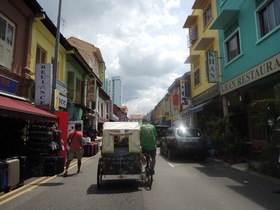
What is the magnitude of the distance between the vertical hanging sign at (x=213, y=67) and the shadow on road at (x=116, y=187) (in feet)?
32.2

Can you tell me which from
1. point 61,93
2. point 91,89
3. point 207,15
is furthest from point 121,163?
point 91,89

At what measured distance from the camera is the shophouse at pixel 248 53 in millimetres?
9242

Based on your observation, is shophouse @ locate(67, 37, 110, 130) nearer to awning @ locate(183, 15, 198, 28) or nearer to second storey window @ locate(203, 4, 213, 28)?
awning @ locate(183, 15, 198, 28)

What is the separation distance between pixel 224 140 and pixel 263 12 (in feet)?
20.2

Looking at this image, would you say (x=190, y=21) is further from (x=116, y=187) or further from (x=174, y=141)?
(x=116, y=187)

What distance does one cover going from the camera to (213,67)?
14.6 metres

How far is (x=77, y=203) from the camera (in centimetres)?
473

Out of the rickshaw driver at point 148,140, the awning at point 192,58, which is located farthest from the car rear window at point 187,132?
the awning at point 192,58

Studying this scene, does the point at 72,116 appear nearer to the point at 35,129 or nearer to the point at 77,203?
the point at 35,129

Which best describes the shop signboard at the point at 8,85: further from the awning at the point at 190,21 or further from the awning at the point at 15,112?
the awning at the point at 190,21

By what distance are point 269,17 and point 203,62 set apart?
8.71 m

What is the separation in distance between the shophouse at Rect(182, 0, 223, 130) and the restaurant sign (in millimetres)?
2644

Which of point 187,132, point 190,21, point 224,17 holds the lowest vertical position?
point 187,132

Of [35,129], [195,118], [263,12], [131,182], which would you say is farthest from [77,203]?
[195,118]
